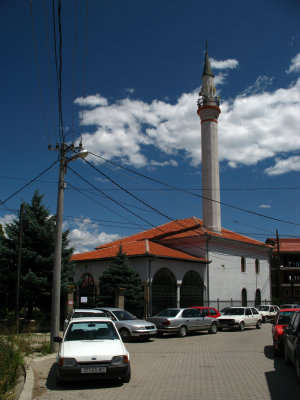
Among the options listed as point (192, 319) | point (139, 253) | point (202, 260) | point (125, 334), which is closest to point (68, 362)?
point (125, 334)

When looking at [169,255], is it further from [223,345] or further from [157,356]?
[157,356]

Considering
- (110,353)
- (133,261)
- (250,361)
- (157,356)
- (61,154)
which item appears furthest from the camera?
(133,261)

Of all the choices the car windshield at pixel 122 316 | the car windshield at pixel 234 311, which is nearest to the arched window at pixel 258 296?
the car windshield at pixel 234 311

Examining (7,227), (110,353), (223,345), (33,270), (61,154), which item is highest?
(61,154)

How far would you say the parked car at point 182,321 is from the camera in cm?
1984

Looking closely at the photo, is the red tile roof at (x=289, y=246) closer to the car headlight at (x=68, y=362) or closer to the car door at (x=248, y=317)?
the car door at (x=248, y=317)

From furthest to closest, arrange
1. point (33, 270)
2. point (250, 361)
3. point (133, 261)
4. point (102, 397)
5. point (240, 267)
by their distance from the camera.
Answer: point (240, 267) → point (133, 261) → point (33, 270) → point (250, 361) → point (102, 397)

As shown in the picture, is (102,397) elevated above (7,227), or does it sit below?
below

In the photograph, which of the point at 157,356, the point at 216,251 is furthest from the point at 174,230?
the point at 157,356

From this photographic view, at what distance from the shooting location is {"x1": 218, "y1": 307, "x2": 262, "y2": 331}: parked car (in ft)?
77.0

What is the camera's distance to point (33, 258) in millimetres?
22219

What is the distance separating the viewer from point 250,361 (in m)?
11.6

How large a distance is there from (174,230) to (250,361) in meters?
28.7

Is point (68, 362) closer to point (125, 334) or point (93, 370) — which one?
point (93, 370)
